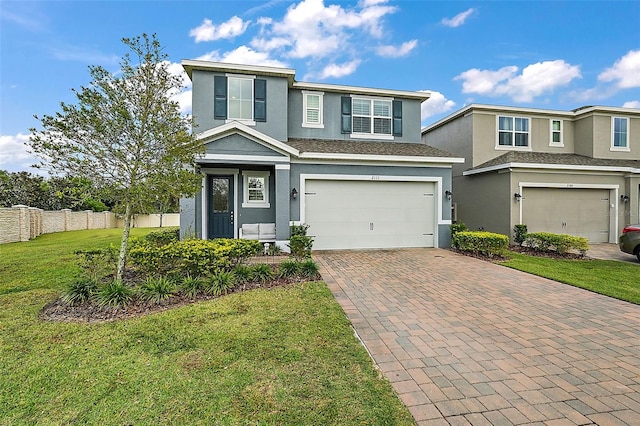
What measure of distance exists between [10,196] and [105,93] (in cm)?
2109

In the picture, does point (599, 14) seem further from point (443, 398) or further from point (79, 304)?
point (79, 304)

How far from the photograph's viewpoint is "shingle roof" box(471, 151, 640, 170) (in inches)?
507

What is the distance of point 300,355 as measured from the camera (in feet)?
12.0

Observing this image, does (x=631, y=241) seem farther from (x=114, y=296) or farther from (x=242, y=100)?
(x=114, y=296)

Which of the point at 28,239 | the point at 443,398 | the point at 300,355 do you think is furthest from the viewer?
the point at 28,239

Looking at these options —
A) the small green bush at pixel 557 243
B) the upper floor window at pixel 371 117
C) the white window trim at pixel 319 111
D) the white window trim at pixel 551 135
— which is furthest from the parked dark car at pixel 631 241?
the white window trim at pixel 319 111

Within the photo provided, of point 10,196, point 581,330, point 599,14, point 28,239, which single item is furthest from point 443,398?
point 10,196

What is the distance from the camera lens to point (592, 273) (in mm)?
7961

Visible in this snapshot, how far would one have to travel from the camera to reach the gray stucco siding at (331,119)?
1221 cm

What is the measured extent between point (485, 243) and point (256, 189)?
8.11 meters

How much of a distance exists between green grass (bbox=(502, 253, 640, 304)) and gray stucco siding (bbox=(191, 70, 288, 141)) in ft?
28.9

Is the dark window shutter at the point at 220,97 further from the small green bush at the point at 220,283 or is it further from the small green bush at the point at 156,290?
the small green bush at the point at 156,290

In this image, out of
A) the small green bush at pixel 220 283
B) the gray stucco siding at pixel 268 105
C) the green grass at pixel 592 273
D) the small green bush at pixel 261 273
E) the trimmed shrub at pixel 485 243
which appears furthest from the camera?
the gray stucco siding at pixel 268 105

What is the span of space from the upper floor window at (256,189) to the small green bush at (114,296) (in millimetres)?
6240
